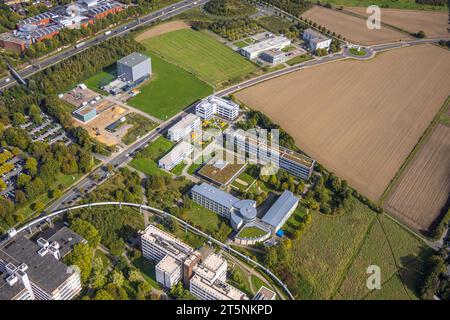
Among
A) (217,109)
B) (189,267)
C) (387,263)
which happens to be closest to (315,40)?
(217,109)

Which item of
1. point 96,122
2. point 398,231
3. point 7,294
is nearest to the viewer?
point 7,294

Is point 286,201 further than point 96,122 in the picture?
No

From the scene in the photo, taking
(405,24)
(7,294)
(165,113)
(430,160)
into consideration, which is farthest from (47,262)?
(405,24)

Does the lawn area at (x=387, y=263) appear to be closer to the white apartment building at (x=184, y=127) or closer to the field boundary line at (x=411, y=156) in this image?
the field boundary line at (x=411, y=156)

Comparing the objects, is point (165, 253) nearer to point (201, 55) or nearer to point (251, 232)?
point (251, 232)

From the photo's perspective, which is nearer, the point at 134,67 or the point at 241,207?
the point at 241,207

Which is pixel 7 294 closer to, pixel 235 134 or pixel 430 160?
pixel 235 134
